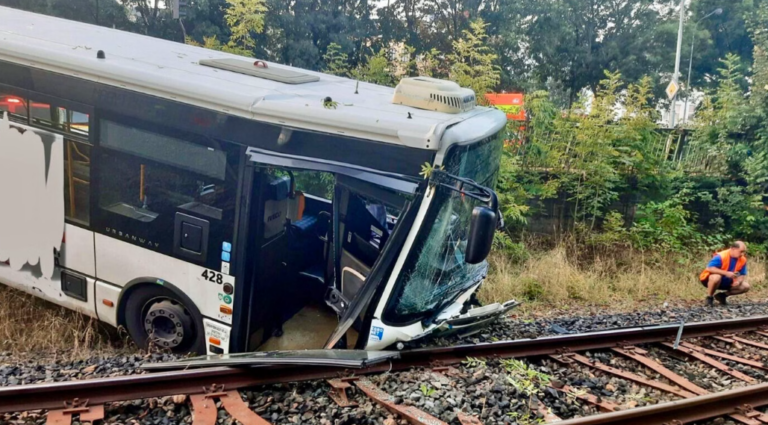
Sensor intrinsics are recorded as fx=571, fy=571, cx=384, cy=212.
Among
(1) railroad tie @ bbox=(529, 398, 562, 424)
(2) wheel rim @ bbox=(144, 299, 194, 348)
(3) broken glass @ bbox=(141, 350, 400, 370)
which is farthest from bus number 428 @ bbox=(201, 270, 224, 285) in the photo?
(1) railroad tie @ bbox=(529, 398, 562, 424)

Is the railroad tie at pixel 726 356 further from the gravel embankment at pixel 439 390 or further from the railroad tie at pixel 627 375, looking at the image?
the railroad tie at pixel 627 375

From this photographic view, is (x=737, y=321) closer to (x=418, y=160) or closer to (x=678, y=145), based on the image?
(x=418, y=160)

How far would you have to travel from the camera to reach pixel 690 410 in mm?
4785

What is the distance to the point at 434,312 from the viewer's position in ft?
17.7

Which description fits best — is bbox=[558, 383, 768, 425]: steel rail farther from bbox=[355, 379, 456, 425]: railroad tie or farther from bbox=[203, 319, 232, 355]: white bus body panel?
bbox=[203, 319, 232, 355]: white bus body panel

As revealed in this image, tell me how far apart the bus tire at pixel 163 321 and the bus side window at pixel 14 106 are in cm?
205

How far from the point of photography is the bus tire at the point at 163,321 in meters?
5.35

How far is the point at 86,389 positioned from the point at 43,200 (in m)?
2.38

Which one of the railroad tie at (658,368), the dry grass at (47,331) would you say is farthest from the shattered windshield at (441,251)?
the dry grass at (47,331)

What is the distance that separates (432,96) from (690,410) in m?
3.52

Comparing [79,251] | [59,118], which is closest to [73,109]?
[59,118]

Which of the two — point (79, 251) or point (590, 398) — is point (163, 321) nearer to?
point (79, 251)

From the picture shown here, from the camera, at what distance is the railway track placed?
4109mm

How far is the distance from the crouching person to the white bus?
5.58 meters
